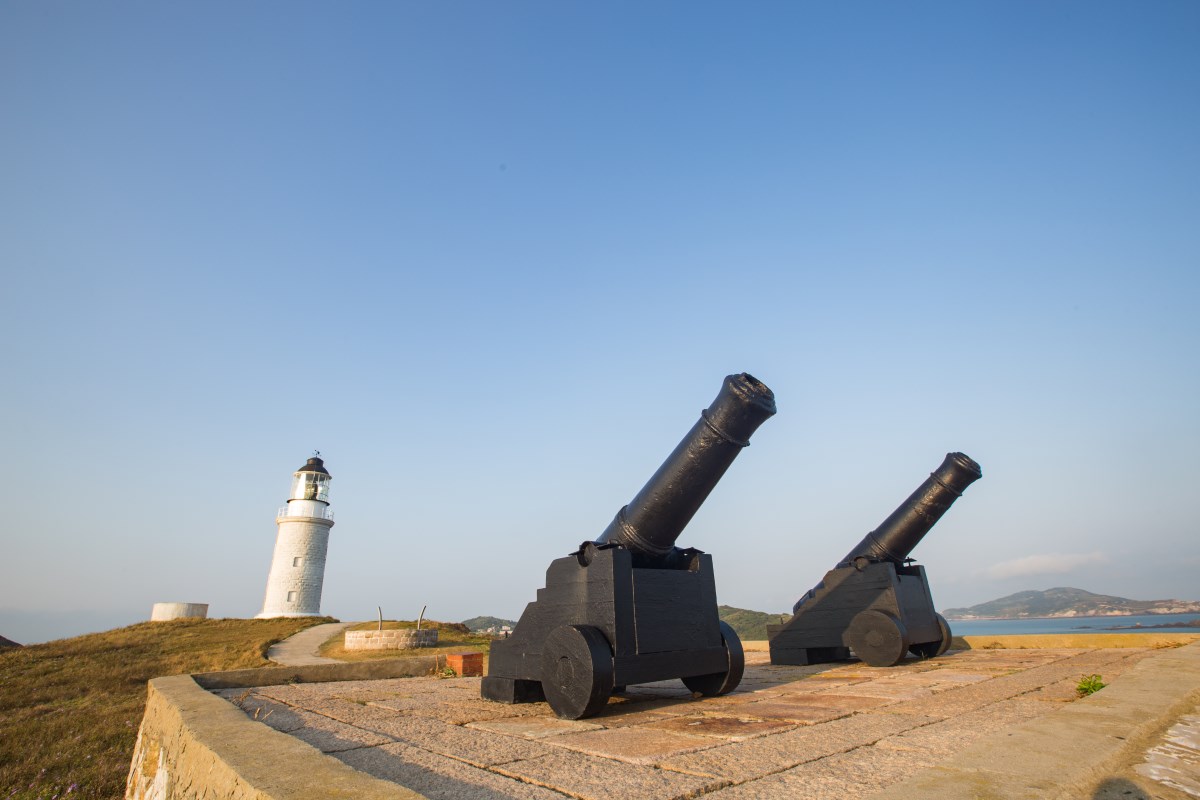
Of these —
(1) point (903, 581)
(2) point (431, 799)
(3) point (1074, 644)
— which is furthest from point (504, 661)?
(3) point (1074, 644)

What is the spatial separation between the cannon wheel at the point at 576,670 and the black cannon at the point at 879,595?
5133mm

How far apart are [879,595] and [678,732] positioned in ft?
19.0

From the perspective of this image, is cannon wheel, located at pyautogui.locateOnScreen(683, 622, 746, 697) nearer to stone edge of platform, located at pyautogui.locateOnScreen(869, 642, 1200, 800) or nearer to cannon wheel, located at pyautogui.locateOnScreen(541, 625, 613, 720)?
cannon wheel, located at pyautogui.locateOnScreen(541, 625, 613, 720)

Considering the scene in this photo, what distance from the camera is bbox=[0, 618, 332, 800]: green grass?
374 inches

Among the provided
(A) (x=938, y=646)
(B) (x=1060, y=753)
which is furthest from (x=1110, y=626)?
(B) (x=1060, y=753)

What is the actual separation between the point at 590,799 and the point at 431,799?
23.2 inches

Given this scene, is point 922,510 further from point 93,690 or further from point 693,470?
point 93,690

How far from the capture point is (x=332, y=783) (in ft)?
7.39

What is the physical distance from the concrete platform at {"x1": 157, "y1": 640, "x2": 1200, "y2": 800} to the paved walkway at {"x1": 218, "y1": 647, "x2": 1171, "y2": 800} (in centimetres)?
2

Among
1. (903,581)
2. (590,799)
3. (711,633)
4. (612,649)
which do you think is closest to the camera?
(590,799)

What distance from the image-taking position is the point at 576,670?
469 cm

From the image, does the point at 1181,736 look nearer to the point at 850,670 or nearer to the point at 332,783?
the point at 332,783

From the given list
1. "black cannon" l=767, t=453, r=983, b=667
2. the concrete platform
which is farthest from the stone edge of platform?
"black cannon" l=767, t=453, r=983, b=667

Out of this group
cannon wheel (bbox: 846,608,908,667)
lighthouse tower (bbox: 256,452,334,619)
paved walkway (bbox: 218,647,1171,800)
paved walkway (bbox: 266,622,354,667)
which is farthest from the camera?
lighthouse tower (bbox: 256,452,334,619)
